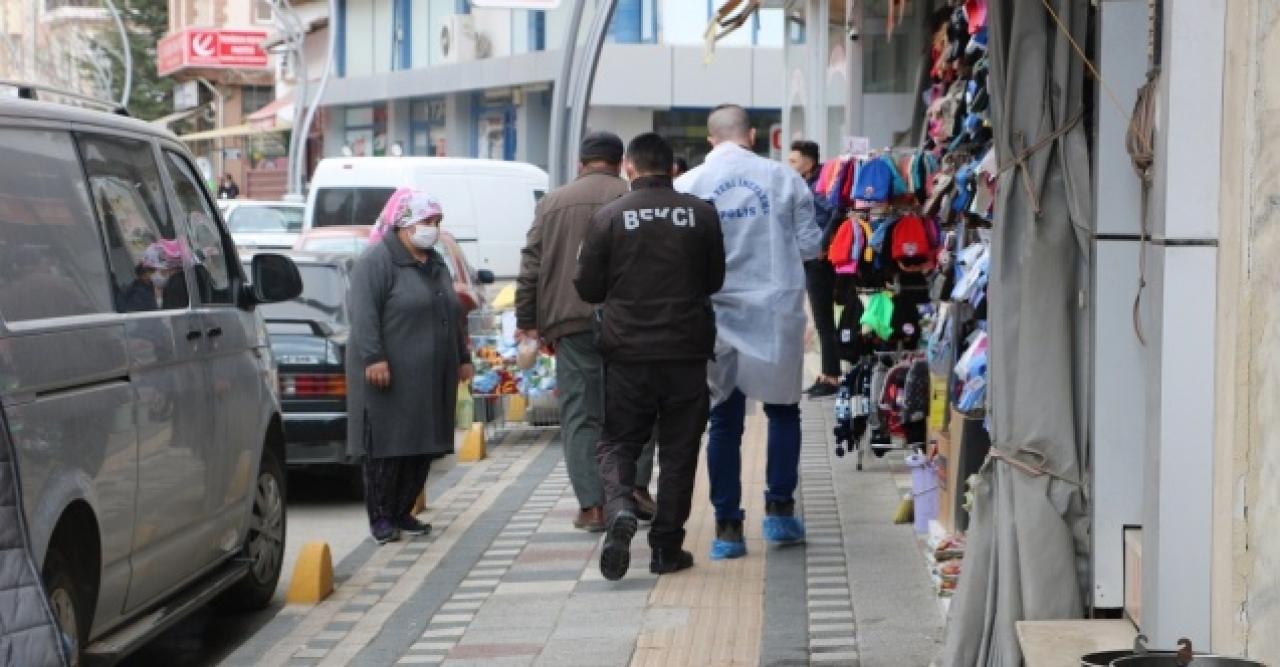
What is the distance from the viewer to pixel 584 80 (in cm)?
1980

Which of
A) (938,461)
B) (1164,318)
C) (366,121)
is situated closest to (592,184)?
(938,461)

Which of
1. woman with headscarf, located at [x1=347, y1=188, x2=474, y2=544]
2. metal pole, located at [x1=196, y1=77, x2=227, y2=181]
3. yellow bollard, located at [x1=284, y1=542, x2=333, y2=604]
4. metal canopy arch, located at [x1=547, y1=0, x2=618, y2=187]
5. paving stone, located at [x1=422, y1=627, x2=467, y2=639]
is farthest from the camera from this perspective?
metal pole, located at [x1=196, y1=77, x2=227, y2=181]

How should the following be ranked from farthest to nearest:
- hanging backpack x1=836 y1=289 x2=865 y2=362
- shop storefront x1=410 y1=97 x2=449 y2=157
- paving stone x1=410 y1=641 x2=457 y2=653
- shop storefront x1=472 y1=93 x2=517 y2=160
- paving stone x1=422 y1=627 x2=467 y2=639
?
shop storefront x1=410 y1=97 x2=449 y2=157 < shop storefront x1=472 y1=93 x2=517 y2=160 < hanging backpack x1=836 y1=289 x2=865 y2=362 < paving stone x1=422 y1=627 x2=467 y2=639 < paving stone x1=410 y1=641 x2=457 y2=653

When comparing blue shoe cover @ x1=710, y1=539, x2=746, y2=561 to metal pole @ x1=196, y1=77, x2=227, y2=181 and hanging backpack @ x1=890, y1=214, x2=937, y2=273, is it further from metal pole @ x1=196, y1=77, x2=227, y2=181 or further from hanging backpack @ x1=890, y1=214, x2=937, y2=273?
metal pole @ x1=196, y1=77, x2=227, y2=181

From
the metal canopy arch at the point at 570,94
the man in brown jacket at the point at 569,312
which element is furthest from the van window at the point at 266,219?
the man in brown jacket at the point at 569,312

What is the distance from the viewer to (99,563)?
21.7 feet

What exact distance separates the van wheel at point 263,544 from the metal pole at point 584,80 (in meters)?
10.3

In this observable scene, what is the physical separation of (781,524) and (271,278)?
264 centimetres

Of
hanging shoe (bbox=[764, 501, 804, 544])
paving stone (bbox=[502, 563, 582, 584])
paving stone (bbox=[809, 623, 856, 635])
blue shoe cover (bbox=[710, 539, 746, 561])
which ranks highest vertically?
hanging shoe (bbox=[764, 501, 804, 544])

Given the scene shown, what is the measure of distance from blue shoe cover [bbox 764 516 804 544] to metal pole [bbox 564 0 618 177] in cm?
969

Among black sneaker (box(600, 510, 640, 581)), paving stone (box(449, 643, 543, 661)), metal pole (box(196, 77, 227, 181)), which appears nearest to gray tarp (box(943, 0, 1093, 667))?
paving stone (box(449, 643, 543, 661))

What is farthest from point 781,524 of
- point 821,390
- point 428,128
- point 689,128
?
point 428,128

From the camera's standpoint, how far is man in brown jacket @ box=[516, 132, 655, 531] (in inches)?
410

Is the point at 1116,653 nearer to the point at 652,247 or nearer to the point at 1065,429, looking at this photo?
the point at 1065,429
